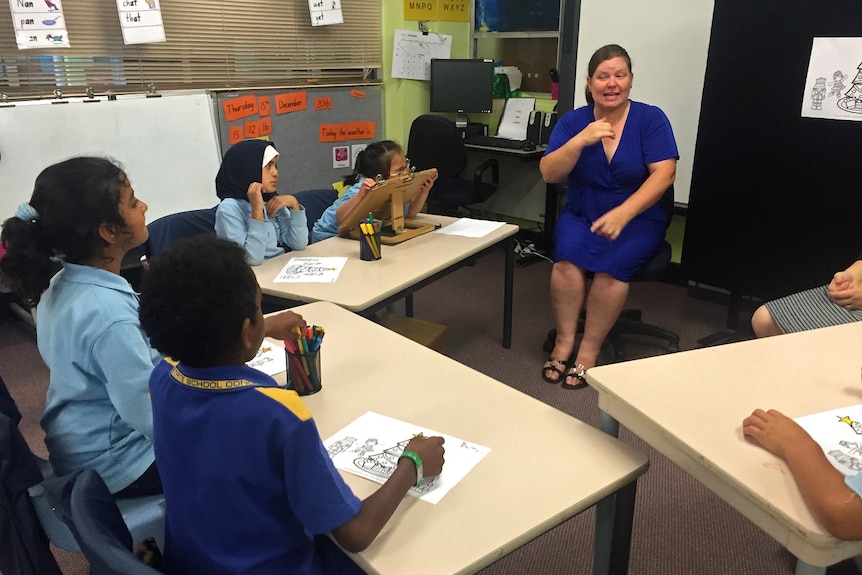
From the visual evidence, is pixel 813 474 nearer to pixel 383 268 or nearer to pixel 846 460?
pixel 846 460

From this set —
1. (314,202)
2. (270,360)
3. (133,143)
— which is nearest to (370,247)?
(314,202)

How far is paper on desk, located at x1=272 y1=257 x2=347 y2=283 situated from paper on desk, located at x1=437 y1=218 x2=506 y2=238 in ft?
1.90

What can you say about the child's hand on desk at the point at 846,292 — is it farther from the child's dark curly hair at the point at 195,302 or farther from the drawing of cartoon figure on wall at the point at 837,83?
the child's dark curly hair at the point at 195,302

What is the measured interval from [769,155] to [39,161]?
327 cm

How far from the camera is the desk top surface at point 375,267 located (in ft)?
6.31

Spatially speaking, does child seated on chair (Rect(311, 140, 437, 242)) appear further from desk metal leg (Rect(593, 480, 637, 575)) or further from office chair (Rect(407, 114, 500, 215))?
desk metal leg (Rect(593, 480, 637, 575))

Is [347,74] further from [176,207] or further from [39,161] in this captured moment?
[39,161]

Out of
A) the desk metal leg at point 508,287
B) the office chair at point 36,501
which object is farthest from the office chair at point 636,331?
the office chair at point 36,501

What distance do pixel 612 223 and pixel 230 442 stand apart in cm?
204

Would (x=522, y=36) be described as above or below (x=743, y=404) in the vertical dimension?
above

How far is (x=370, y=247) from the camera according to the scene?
7.34ft

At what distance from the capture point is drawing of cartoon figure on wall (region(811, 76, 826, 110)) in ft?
8.71

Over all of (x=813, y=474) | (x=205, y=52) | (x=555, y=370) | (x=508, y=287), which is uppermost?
(x=205, y=52)

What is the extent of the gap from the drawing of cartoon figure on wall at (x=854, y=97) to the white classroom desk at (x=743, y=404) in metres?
1.47
